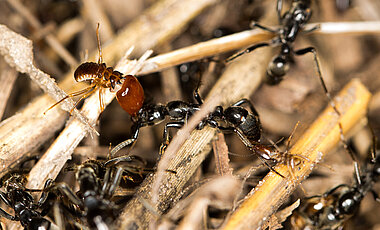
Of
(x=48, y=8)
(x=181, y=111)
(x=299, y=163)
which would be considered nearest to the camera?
(x=299, y=163)

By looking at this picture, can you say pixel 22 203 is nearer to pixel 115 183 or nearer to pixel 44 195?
pixel 44 195

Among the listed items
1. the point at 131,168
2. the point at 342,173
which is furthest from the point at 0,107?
the point at 342,173

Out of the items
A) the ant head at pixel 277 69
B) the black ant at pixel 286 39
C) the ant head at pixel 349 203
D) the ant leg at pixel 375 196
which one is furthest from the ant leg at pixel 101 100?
the ant leg at pixel 375 196

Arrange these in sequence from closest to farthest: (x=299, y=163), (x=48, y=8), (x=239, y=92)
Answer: (x=299, y=163) < (x=239, y=92) < (x=48, y=8)

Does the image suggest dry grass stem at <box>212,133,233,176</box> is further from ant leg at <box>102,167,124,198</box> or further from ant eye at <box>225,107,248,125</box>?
ant leg at <box>102,167,124,198</box>

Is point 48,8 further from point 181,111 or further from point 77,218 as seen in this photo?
point 77,218

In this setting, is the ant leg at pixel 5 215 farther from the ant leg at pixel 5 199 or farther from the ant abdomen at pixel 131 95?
the ant abdomen at pixel 131 95

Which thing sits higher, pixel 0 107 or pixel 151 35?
pixel 151 35

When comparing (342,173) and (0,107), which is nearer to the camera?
(0,107)
